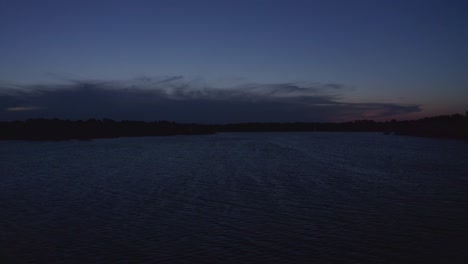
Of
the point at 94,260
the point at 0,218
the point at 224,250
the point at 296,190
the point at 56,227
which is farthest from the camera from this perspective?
the point at 296,190

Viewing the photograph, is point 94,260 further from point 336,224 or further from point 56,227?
point 336,224

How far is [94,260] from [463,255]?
1083 cm

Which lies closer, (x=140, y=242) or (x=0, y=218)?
(x=140, y=242)

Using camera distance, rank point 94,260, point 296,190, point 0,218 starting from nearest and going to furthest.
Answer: point 94,260 < point 0,218 < point 296,190

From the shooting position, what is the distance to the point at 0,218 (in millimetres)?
17844

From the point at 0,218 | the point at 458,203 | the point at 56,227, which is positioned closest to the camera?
the point at 56,227

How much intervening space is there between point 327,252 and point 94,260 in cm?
698

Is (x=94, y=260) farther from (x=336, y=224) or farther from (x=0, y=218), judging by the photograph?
(x=336, y=224)

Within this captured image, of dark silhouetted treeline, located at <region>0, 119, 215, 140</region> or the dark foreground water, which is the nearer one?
the dark foreground water

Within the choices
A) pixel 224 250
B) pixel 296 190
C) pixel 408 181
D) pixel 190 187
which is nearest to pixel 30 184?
pixel 190 187

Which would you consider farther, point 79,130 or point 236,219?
point 79,130

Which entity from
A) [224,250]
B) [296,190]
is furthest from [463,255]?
[296,190]

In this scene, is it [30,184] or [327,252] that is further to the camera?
[30,184]

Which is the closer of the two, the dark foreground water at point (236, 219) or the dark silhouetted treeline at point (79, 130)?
the dark foreground water at point (236, 219)
